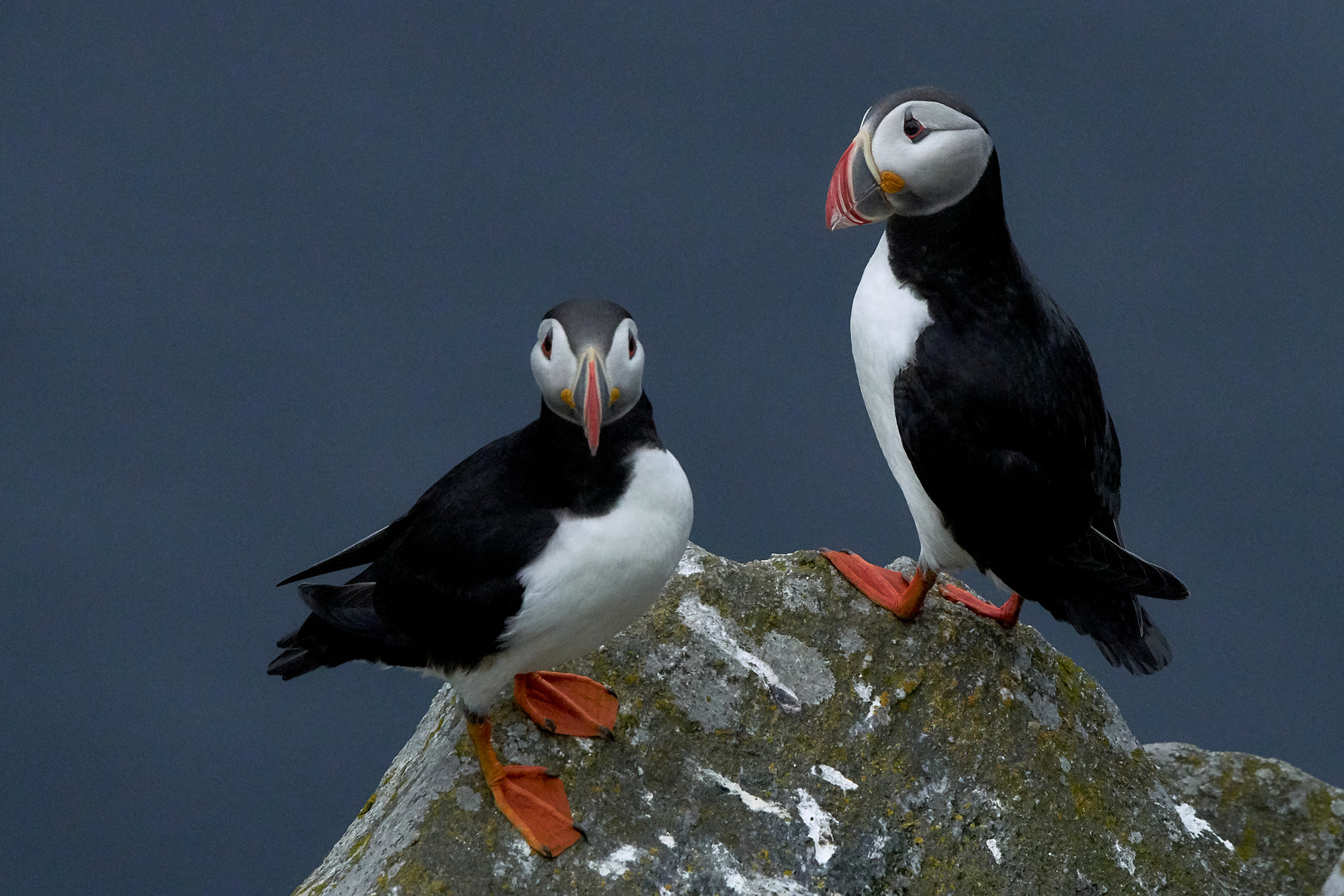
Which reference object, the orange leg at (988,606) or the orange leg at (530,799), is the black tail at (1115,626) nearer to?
the orange leg at (988,606)

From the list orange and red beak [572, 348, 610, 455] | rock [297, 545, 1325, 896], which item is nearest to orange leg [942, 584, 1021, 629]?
rock [297, 545, 1325, 896]

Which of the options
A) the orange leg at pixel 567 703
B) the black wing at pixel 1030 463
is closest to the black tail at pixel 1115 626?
the black wing at pixel 1030 463

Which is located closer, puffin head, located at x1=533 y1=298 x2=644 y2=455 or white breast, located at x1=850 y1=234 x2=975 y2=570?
puffin head, located at x1=533 y1=298 x2=644 y2=455

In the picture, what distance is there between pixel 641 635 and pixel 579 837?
0.78 metres

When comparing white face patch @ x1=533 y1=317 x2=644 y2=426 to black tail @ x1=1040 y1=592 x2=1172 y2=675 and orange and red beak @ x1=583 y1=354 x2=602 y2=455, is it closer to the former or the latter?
orange and red beak @ x1=583 y1=354 x2=602 y2=455

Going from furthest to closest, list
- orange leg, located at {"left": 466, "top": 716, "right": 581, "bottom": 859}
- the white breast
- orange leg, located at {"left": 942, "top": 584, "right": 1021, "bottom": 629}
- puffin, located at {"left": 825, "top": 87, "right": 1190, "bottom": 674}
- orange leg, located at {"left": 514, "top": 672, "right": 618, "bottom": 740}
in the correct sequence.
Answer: orange leg, located at {"left": 942, "top": 584, "right": 1021, "bottom": 629} < the white breast < puffin, located at {"left": 825, "top": 87, "right": 1190, "bottom": 674} < orange leg, located at {"left": 514, "top": 672, "right": 618, "bottom": 740} < orange leg, located at {"left": 466, "top": 716, "right": 581, "bottom": 859}

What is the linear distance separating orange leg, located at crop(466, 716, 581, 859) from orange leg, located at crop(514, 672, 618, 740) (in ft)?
0.56

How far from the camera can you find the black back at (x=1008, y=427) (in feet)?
14.5

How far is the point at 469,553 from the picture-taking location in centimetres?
393

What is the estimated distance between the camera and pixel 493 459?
408 cm

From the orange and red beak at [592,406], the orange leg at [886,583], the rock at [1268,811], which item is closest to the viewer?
the orange and red beak at [592,406]

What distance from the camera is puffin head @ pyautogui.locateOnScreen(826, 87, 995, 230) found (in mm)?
4383

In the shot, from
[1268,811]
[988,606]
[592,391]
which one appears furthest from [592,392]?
[1268,811]

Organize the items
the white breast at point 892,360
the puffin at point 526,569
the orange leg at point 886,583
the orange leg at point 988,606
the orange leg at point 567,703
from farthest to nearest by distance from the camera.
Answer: the orange leg at point 988,606 < the orange leg at point 886,583 < the white breast at point 892,360 < the orange leg at point 567,703 < the puffin at point 526,569
